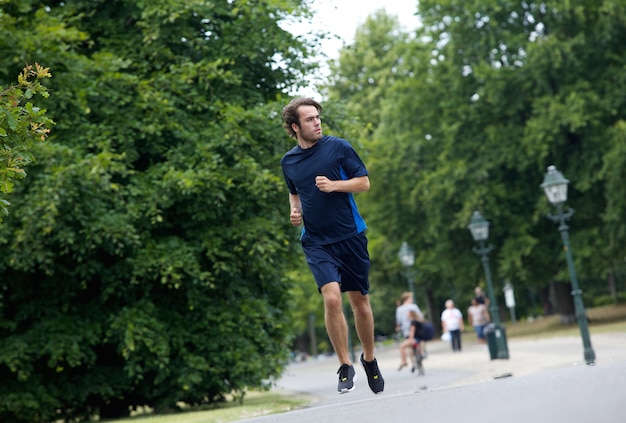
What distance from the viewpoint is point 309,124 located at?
27.4 ft

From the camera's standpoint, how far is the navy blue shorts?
831cm

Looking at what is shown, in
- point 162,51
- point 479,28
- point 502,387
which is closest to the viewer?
point 502,387

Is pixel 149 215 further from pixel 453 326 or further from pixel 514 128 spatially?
pixel 514 128

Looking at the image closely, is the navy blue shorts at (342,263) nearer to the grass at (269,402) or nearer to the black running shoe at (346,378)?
the black running shoe at (346,378)

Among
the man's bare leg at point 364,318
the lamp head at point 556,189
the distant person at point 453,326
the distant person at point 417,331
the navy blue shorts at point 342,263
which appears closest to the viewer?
the navy blue shorts at point 342,263

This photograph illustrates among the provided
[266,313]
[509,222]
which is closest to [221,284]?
[266,313]

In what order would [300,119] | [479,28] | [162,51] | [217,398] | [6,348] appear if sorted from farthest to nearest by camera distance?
[479,28] → [217,398] → [162,51] → [6,348] → [300,119]

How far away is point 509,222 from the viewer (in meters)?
40.3

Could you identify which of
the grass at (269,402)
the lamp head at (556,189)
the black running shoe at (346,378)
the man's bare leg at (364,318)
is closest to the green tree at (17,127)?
the man's bare leg at (364,318)

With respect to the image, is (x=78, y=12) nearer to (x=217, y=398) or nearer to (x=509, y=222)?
(x=217, y=398)

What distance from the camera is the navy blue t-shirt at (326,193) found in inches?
329

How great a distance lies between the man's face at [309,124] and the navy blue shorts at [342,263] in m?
0.84

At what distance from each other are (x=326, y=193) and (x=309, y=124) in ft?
1.79

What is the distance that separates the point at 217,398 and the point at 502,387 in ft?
48.9
